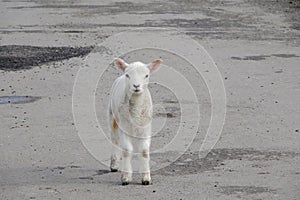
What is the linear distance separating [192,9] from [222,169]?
1529cm

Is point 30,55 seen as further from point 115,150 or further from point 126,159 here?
point 126,159

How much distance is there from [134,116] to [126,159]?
1.30ft

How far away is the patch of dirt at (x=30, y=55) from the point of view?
16.5 metres

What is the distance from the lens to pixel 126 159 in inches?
361

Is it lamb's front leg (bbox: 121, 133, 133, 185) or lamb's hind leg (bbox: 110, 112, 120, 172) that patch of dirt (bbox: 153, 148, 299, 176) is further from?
lamb's front leg (bbox: 121, 133, 133, 185)

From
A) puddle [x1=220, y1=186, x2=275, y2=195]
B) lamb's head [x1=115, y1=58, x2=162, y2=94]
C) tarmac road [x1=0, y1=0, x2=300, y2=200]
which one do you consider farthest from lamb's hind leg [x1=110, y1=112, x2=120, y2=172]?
puddle [x1=220, y1=186, x2=275, y2=195]

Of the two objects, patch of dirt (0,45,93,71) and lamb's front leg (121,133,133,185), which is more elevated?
patch of dirt (0,45,93,71)

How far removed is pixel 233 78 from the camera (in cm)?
1524

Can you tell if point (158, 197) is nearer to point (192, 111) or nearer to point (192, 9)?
point (192, 111)

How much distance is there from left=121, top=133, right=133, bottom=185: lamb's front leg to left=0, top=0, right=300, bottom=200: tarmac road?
0.10 metres

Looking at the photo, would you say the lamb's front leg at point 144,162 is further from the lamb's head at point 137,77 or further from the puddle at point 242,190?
the puddle at point 242,190

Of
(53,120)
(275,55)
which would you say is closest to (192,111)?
(53,120)

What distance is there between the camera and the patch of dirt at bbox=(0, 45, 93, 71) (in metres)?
16.5

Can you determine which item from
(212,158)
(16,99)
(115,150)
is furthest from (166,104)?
(115,150)
